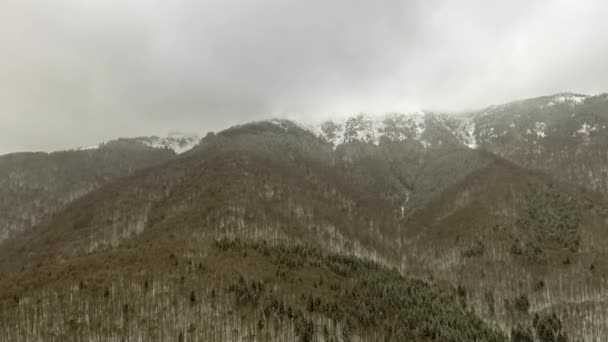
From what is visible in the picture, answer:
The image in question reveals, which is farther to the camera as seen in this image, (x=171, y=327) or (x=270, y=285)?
(x=270, y=285)

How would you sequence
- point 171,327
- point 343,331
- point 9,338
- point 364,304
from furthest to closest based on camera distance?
point 364,304 < point 343,331 < point 171,327 < point 9,338

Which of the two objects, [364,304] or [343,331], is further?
[364,304]

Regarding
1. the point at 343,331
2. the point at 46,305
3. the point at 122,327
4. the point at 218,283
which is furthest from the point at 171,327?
the point at 343,331

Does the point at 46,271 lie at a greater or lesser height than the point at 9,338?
greater

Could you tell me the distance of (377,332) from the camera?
182 meters

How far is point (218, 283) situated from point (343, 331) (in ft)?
149

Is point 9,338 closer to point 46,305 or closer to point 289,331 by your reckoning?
point 46,305

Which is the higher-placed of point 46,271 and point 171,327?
point 46,271

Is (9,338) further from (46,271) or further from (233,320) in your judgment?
(233,320)

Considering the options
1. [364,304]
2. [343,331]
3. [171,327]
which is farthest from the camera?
[364,304]

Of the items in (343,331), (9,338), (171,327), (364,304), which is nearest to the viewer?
(9,338)

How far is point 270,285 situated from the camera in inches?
7785

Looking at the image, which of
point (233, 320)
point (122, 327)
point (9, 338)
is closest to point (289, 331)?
point (233, 320)

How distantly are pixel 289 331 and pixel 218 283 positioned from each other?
1271 inches
